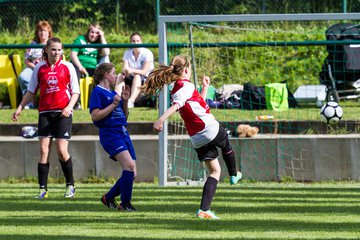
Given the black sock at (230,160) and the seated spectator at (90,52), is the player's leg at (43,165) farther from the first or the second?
the seated spectator at (90,52)

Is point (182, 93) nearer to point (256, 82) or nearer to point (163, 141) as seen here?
point (163, 141)

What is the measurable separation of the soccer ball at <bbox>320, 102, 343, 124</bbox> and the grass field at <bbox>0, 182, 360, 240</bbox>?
1724 millimetres

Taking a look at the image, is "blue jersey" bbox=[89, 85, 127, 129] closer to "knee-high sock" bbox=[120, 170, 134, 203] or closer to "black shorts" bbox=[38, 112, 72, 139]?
"knee-high sock" bbox=[120, 170, 134, 203]

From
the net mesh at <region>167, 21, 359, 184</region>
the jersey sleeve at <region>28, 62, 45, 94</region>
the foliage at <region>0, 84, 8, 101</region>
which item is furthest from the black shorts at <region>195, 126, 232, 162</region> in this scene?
the foliage at <region>0, 84, 8, 101</region>

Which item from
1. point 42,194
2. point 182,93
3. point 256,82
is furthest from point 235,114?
point 182,93

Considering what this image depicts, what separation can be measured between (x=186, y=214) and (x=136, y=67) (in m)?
6.51

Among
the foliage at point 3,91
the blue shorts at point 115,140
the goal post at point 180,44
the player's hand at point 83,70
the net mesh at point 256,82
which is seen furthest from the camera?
the foliage at point 3,91

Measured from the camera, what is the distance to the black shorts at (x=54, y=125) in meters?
11.1

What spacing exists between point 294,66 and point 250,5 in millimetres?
3856

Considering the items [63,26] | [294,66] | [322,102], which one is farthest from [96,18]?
[322,102]

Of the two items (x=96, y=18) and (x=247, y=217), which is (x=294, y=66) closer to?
(x=96, y=18)

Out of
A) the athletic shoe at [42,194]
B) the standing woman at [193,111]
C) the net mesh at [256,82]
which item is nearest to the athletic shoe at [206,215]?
the standing woman at [193,111]

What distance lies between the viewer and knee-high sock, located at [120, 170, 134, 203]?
384 inches

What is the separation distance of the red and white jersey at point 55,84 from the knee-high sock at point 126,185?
1.68 metres
